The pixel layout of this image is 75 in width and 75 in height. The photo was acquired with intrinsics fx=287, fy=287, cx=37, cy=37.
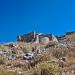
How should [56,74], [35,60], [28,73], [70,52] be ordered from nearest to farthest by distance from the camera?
[56,74] < [28,73] < [35,60] < [70,52]

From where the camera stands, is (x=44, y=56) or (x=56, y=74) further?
(x=44, y=56)

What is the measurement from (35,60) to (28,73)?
2.65m

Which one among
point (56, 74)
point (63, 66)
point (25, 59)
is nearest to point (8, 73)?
point (56, 74)

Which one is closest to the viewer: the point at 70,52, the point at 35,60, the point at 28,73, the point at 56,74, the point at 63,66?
the point at 56,74

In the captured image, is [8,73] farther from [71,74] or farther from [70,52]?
[70,52]

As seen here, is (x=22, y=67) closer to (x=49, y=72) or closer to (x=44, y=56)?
(x=44, y=56)

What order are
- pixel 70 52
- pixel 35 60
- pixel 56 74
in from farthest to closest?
pixel 70 52 < pixel 35 60 < pixel 56 74

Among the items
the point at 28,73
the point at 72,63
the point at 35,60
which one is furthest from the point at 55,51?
the point at 28,73

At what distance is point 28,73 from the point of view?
12125 millimetres

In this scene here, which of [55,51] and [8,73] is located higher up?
[55,51]

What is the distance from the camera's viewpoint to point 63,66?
43.0 feet

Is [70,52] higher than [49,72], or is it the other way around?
[70,52]

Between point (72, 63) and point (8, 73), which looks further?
point (72, 63)

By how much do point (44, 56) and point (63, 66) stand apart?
1.94 meters
